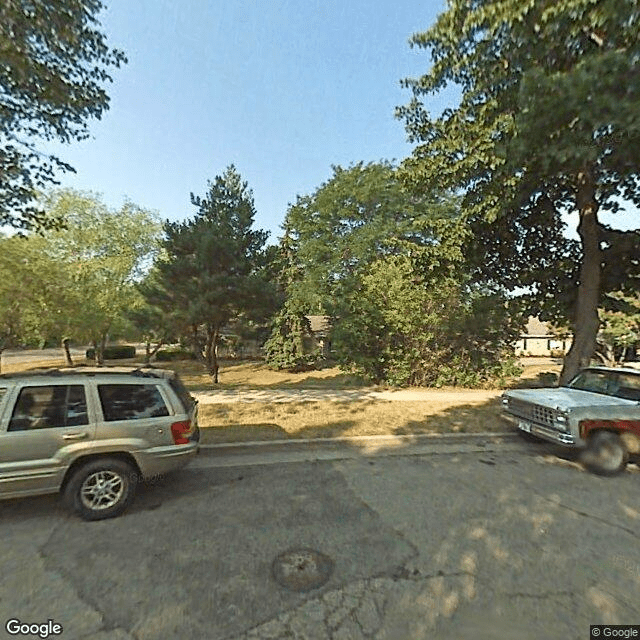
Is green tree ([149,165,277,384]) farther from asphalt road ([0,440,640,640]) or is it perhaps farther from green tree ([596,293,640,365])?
green tree ([596,293,640,365])

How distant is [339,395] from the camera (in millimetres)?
11516

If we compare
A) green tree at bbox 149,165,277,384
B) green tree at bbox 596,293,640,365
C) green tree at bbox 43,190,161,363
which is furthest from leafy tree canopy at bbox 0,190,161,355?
green tree at bbox 596,293,640,365

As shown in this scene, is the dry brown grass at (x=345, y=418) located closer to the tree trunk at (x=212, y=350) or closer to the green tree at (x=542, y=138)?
the green tree at (x=542, y=138)

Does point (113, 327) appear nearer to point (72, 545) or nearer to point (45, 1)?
point (45, 1)

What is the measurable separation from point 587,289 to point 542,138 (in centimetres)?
504

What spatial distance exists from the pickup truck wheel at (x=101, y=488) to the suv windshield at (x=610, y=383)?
7842mm

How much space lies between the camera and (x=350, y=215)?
31359 mm

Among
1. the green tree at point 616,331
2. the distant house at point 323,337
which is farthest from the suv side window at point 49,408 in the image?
the distant house at point 323,337

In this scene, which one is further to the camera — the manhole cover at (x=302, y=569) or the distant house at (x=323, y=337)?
the distant house at (x=323, y=337)

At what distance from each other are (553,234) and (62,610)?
13.1m

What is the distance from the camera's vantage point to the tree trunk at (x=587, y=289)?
30.5ft

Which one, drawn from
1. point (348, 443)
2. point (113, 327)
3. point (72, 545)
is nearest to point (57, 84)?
point (72, 545)

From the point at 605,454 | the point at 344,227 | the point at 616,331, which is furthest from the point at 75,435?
the point at 344,227

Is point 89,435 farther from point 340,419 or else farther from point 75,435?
point 340,419
